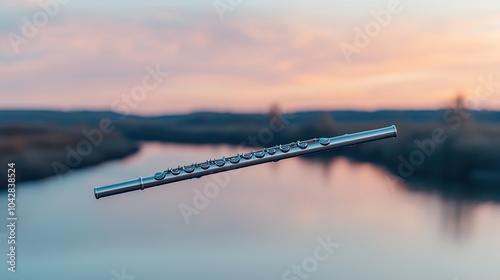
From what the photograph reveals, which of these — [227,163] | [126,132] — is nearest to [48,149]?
[126,132]

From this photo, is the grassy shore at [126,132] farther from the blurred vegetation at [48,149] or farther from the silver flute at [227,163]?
the silver flute at [227,163]

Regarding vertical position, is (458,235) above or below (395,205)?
below

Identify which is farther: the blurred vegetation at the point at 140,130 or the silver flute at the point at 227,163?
the blurred vegetation at the point at 140,130

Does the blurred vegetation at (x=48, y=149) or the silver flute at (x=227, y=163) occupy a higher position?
the blurred vegetation at (x=48, y=149)

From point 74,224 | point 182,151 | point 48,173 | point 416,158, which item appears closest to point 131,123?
point 182,151

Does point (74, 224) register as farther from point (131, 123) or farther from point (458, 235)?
point (458, 235)

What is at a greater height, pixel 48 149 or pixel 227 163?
pixel 48 149

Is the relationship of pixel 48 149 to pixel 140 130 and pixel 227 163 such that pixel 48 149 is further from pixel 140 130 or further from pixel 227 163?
pixel 227 163

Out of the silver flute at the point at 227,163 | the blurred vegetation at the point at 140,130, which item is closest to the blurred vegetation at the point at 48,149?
the blurred vegetation at the point at 140,130
